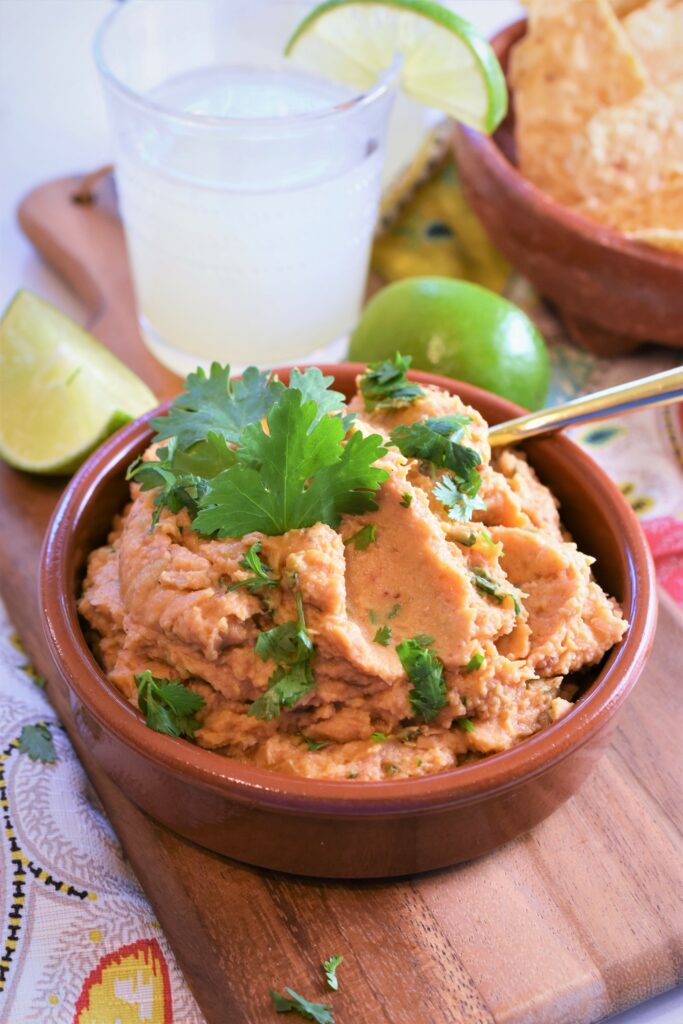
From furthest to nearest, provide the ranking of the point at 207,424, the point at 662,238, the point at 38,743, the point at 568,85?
the point at 568,85, the point at 662,238, the point at 38,743, the point at 207,424

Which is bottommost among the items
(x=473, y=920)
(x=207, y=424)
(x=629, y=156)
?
(x=473, y=920)

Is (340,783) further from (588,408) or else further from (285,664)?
(588,408)

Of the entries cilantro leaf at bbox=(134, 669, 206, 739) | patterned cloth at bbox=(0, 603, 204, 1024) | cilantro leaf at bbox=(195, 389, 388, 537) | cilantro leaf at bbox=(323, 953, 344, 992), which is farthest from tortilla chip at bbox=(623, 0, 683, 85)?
cilantro leaf at bbox=(323, 953, 344, 992)

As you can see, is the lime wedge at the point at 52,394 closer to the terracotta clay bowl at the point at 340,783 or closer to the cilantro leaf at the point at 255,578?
the terracotta clay bowl at the point at 340,783

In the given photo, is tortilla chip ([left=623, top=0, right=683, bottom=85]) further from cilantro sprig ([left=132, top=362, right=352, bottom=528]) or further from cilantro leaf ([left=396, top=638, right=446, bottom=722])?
cilantro leaf ([left=396, top=638, right=446, bottom=722])

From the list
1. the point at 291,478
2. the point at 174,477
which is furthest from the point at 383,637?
the point at 174,477

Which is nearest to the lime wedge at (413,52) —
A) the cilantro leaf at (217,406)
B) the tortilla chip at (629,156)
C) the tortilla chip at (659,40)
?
the tortilla chip at (629,156)
